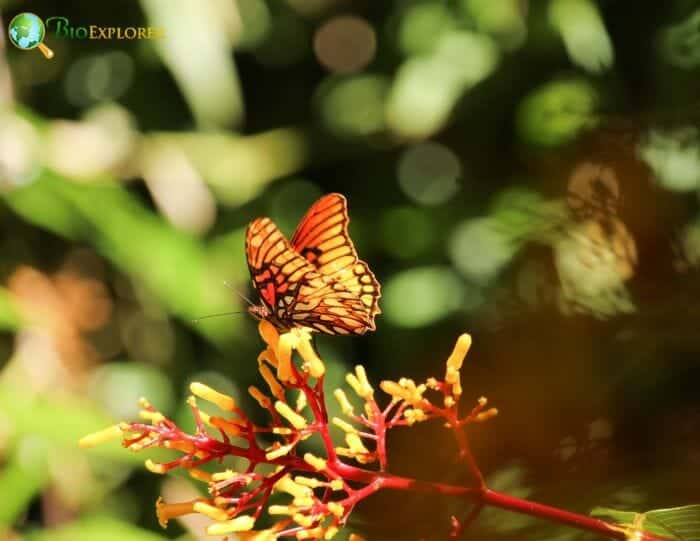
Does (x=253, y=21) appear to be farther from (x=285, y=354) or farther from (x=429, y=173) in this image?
(x=285, y=354)

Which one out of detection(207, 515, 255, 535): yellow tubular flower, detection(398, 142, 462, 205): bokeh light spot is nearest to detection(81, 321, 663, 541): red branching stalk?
detection(207, 515, 255, 535): yellow tubular flower

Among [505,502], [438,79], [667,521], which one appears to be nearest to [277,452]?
[505,502]

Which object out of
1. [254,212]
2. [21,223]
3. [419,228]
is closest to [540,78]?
[419,228]

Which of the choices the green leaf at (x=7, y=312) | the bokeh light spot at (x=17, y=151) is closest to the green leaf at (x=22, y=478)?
the green leaf at (x=7, y=312)

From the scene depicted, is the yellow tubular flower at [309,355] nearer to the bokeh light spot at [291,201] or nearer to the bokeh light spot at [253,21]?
the bokeh light spot at [291,201]

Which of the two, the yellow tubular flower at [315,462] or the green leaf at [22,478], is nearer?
the yellow tubular flower at [315,462]

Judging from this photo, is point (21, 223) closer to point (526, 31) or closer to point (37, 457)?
point (37, 457)
